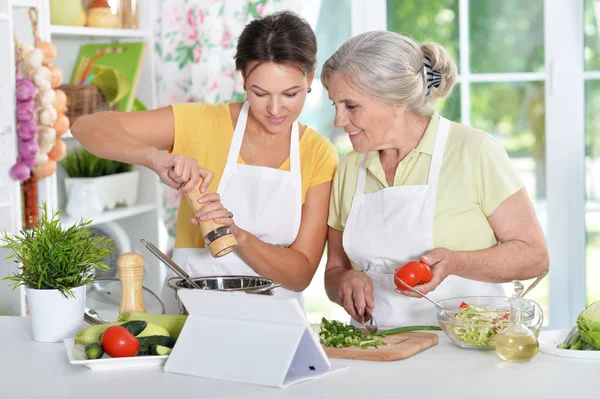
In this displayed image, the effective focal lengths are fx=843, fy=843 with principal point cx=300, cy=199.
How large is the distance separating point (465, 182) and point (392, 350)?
2.13ft

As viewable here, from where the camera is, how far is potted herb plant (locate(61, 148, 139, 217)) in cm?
317

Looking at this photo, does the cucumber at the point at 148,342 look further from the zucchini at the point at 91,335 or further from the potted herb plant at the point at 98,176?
the potted herb plant at the point at 98,176

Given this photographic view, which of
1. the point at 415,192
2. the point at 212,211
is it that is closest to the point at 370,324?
the point at 415,192

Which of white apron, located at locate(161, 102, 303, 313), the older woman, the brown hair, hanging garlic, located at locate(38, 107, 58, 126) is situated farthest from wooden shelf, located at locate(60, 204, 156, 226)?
the older woman

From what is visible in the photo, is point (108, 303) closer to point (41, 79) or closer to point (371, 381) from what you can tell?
point (41, 79)

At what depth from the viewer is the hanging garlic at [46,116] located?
107 inches

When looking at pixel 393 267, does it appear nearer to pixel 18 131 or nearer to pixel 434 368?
pixel 434 368

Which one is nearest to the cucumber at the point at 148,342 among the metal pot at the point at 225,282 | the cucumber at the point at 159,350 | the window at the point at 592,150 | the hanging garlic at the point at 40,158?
the cucumber at the point at 159,350

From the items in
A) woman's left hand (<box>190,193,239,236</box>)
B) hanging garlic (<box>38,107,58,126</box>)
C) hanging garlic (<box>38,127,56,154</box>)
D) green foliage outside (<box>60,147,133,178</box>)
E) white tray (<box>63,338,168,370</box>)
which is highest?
hanging garlic (<box>38,107,58,126</box>)

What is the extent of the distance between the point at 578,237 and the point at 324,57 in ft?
4.33

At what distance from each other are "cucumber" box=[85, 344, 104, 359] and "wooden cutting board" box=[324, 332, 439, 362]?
0.43 m

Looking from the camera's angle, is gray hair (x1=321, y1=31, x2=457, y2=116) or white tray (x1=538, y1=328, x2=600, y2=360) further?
gray hair (x1=321, y1=31, x2=457, y2=116)

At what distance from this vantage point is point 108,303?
7.64ft

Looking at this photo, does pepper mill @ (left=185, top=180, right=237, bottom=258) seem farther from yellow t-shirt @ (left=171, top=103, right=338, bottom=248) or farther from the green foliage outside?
the green foliage outside
